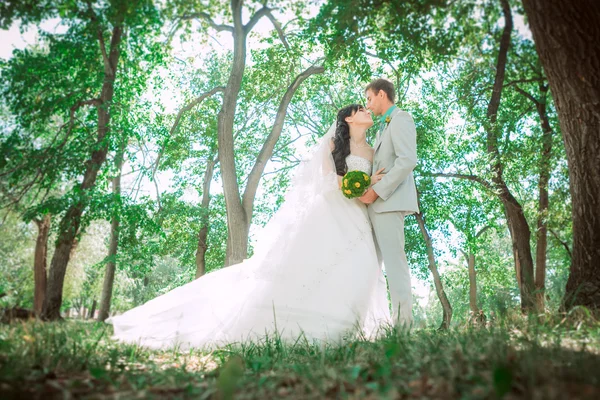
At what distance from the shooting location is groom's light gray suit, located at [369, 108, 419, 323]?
15.2 feet

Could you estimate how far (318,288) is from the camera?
4.49 meters

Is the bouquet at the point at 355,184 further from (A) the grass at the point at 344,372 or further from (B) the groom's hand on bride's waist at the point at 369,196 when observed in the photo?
(A) the grass at the point at 344,372

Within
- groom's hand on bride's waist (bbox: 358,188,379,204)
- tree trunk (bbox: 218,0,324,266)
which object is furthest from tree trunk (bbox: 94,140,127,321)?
groom's hand on bride's waist (bbox: 358,188,379,204)

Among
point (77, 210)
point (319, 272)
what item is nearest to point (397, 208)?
point (319, 272)

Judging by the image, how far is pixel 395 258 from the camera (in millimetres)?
4664

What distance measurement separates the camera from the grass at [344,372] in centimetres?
182

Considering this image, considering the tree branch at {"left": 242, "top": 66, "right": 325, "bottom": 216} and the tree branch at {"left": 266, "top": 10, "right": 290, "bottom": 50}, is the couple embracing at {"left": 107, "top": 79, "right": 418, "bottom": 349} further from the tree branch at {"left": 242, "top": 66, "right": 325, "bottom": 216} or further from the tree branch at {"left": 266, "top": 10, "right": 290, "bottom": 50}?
the tree branch at {"left": 242, "top": 66, "right": 325, "bottom": 216}

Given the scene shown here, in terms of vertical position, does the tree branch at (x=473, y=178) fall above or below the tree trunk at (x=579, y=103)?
above

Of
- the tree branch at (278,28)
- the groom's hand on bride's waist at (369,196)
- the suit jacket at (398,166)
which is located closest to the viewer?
the suit jacket at (398,166)

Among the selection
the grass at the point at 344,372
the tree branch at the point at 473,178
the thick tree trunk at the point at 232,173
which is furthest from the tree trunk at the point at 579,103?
the thick tree trunk at the point at 232,173

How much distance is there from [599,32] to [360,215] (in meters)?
2.57

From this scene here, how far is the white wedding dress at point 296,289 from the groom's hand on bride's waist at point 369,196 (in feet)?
0.41

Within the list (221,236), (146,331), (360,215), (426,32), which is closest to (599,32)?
(426,32)

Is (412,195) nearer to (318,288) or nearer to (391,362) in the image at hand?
(318,288)
